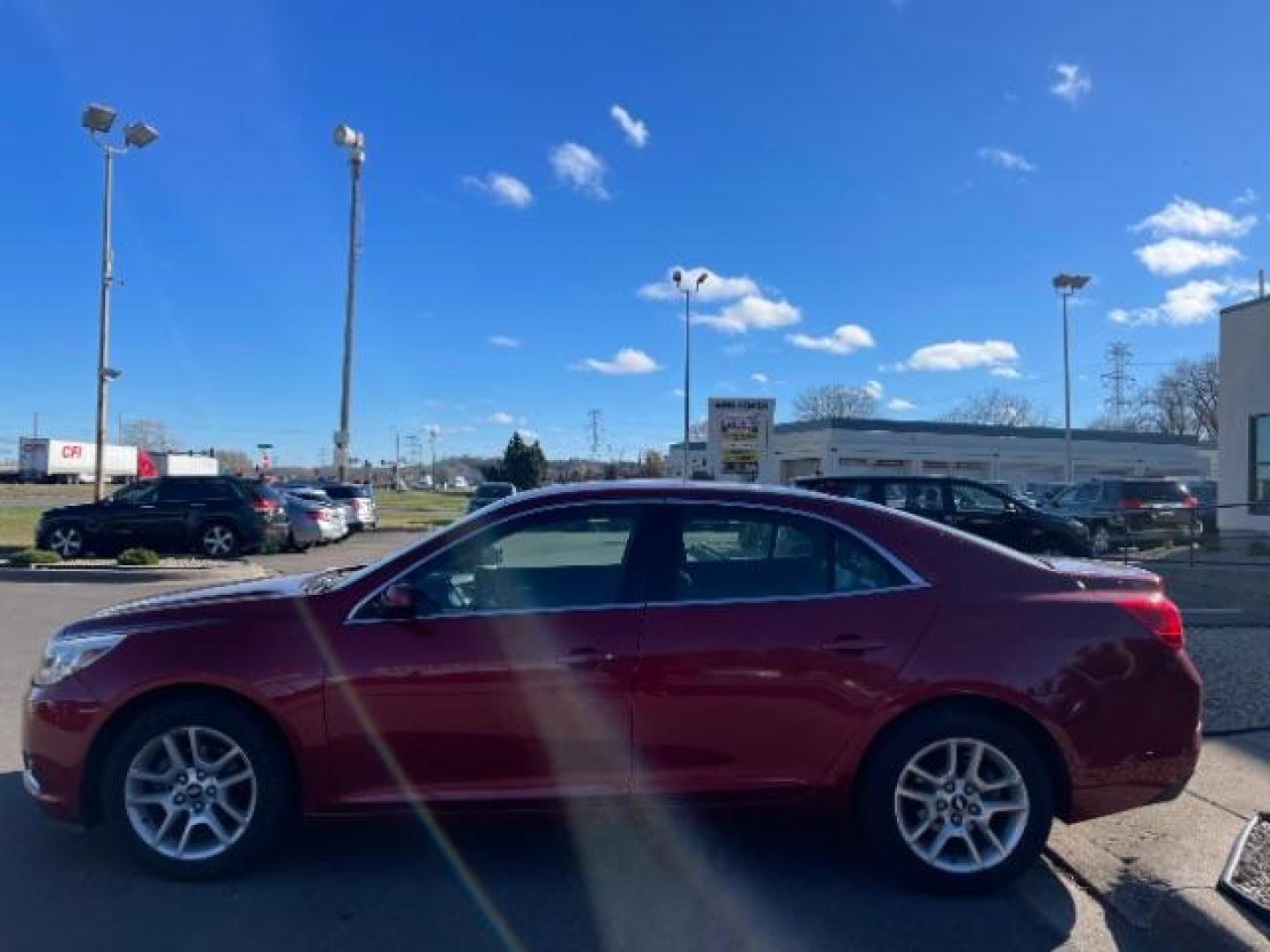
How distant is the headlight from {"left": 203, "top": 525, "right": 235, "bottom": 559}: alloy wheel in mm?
15041

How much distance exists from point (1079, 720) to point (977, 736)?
415 mm

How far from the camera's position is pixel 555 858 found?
14.4ft

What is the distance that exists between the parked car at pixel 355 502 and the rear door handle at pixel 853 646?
81.0 ft

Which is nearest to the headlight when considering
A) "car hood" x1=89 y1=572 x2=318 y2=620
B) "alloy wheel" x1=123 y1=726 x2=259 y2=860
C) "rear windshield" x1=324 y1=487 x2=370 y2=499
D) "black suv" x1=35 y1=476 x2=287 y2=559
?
"car hood" x1=89 y1=572 x2=318 y2=620

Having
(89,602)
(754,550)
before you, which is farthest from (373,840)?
(89,602)

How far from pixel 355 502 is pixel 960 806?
2606 centimetres

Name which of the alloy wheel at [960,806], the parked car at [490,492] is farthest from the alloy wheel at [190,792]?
the parked car at [490,492]

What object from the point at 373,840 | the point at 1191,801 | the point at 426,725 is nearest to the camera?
the point at 426,725

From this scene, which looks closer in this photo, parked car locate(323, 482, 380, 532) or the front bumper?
the front bumper

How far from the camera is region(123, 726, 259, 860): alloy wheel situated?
4055 mm

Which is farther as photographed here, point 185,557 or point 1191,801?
point 185,557

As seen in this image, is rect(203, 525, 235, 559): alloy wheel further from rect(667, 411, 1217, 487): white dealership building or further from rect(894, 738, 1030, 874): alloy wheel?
rect(667, 411, 1217, 487): white dealership building

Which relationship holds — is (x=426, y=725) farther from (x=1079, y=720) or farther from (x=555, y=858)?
(x=1079, y=720)

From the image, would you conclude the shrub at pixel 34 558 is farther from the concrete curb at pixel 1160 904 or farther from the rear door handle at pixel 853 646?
the concrete curb at pixel 1160 904
